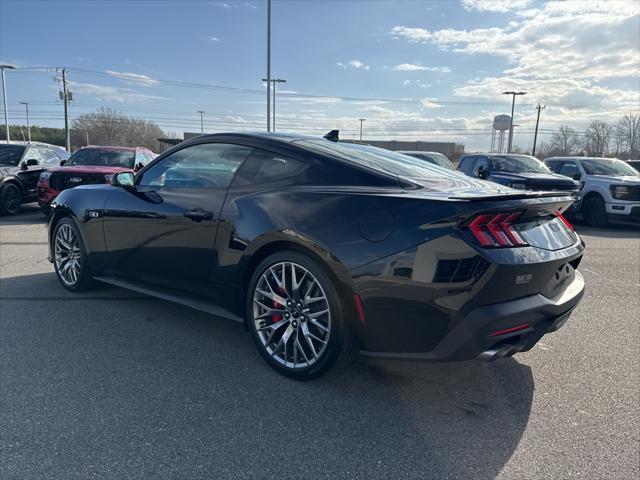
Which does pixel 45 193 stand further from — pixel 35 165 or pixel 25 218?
pixel 35 165

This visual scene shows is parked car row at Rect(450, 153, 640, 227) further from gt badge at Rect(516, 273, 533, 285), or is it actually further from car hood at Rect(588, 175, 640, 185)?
gt badge at Rect(516, 273, 533, 285)

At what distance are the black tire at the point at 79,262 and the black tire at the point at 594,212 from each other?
1135cm

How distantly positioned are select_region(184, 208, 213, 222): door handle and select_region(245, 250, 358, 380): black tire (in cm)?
59

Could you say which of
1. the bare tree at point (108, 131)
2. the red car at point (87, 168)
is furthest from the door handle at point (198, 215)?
the bare tree at point (108, 131)

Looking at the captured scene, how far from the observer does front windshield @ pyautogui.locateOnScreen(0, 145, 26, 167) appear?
11.0 metres

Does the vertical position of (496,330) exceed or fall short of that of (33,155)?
it falls short

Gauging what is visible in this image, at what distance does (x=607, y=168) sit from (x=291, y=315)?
12350 mm

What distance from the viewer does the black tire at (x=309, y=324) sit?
2.80 m

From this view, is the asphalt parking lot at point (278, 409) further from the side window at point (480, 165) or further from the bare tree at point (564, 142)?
the bare tree at point (564, 142)

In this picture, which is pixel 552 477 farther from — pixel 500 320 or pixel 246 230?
pixel 246 230

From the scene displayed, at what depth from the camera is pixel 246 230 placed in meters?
3.18

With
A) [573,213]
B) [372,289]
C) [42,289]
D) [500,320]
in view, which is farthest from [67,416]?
[573,213]

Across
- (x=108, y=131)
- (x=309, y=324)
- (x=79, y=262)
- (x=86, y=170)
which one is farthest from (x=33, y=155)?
(x=108, y=131)

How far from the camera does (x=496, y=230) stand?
2.49m
